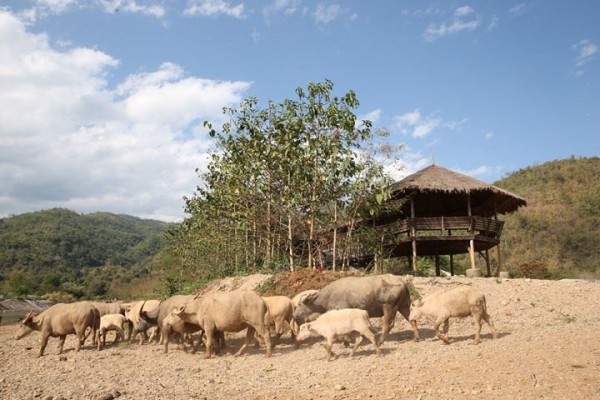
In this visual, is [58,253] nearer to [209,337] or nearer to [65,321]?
[65,321]

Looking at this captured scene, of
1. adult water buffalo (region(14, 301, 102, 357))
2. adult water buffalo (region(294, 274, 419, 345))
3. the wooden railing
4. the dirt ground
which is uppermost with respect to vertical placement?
the wooden railing

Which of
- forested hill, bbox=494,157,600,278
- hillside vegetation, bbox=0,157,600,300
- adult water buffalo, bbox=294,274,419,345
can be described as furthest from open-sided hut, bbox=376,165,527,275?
adult water buffalo, bbox=294,274,419,345

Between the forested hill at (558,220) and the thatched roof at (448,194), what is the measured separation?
828cm

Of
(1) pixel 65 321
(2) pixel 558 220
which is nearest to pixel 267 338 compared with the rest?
(1) pixel 65 321

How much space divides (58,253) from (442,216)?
253 ft

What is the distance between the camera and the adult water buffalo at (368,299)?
423 inches

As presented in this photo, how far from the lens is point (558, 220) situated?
45125 mm

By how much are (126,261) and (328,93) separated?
299 ft

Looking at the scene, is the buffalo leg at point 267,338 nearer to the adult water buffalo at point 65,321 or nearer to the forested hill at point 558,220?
the adult water buffalo at point 65,321

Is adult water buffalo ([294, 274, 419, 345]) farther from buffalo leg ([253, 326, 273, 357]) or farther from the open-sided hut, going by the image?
the open-sided hut

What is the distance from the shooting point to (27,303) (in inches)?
1900

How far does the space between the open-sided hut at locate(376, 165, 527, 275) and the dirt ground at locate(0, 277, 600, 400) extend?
10901 mm

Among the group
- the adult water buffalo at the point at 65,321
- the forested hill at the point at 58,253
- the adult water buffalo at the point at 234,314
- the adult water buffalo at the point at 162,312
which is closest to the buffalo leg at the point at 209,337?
the adult water buffalo at the point at 234,314

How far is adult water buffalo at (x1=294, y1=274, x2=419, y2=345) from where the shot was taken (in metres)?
10.8
